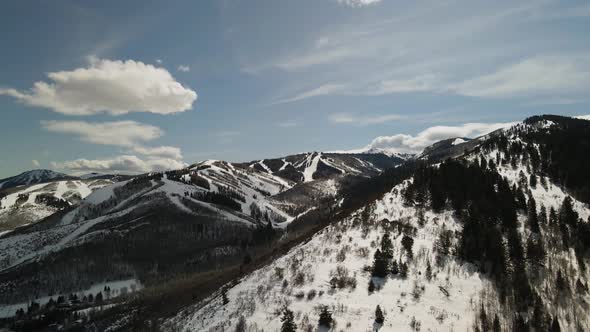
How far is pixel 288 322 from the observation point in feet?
80.1

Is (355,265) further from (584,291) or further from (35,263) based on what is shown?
(35,263)

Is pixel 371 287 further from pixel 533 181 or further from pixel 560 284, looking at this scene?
pixel 533 181

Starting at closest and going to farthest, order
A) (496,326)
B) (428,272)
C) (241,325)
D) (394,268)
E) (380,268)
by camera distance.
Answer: (496,326)
(241,325)
(428,272)
(380,268)
(394,268)

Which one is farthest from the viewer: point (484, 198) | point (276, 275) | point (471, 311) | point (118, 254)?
point (118, 254)

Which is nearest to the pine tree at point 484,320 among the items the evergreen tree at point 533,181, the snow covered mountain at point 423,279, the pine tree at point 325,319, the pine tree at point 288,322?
the snow covered mountain at point 423,279

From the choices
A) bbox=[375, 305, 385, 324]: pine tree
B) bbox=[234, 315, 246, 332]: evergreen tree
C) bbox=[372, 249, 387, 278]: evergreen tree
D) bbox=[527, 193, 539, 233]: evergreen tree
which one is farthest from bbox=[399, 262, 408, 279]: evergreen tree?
bbox=[527, 193, 539, 233]: evergreen tree

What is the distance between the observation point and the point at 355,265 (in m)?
32.7

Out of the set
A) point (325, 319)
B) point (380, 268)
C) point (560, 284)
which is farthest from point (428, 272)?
point (325, 319)

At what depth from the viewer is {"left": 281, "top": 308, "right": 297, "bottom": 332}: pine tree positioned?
24.0 metres

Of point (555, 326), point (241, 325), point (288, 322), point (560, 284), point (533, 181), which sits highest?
point (533, 181)

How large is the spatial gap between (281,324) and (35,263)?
22582cm

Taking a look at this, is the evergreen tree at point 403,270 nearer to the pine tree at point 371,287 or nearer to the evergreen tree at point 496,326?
the pine tree at point 371,287

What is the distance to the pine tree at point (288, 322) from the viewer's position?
24.0 meters

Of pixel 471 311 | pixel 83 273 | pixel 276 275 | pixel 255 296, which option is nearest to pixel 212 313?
pixel 255 296
